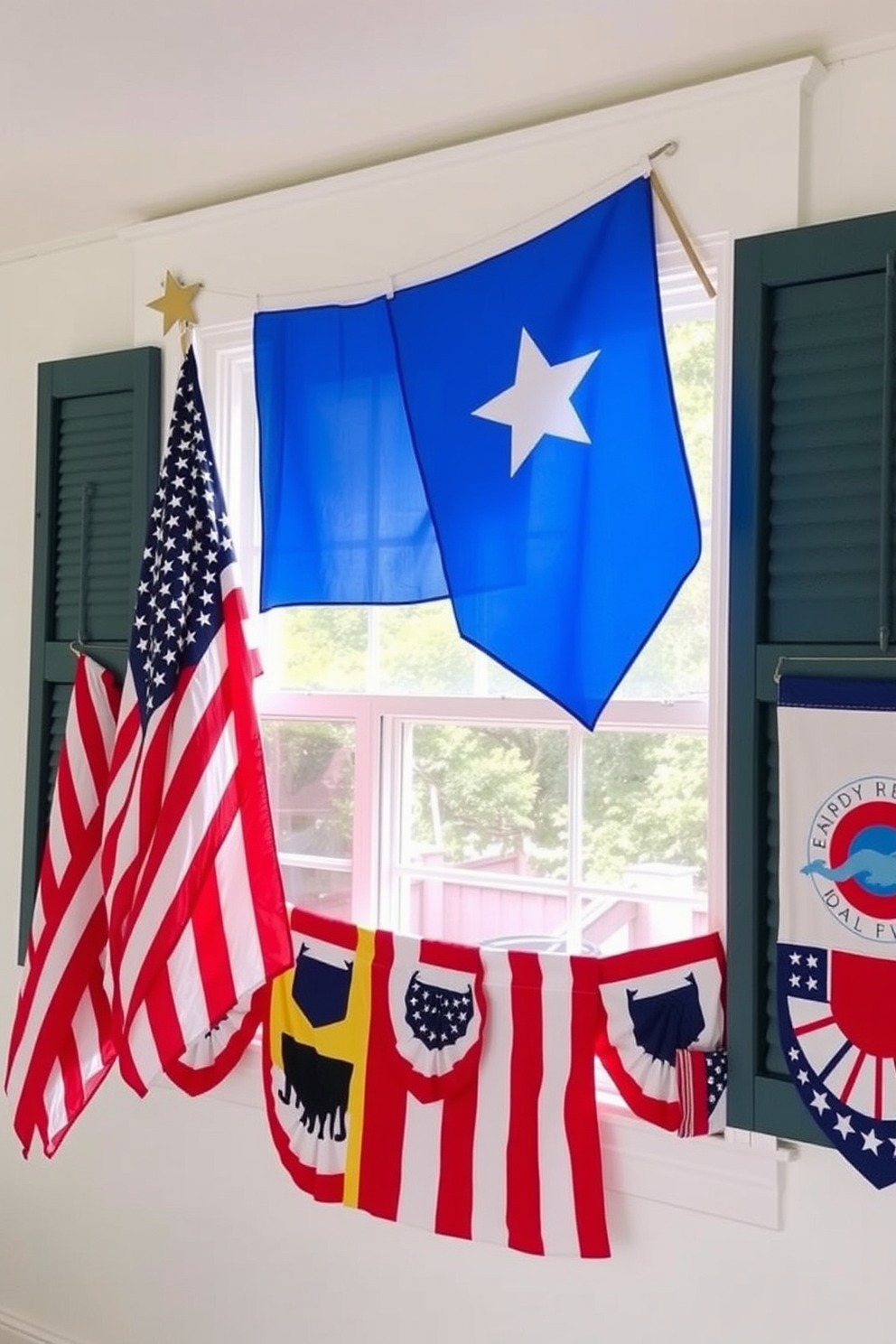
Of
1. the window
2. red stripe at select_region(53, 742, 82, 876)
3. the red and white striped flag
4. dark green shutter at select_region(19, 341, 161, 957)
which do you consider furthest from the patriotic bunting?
dark green shutter at select_region(19, 341, 161, 957)

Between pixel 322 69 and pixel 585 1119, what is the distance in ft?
5.80

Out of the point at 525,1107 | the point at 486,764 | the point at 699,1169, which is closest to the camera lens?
the point at 699,1169

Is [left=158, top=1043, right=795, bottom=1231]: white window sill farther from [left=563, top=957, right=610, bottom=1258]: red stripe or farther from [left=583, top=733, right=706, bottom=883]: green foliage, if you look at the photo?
[left=583, top=733, right=706, bottom=883]: green foliage

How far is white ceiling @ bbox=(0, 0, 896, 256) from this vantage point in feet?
6.13

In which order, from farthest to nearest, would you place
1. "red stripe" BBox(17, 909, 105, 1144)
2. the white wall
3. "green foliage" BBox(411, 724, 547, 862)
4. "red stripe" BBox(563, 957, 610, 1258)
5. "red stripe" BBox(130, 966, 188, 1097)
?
"red stripe" BBox(17, 909, 105, 1144) → "green foliage" BBox(411, 724, 547, 862) → "red stripe" BBox(130, 966, 188, 1097) → "red stripe" BBox(563, 957, 610, 1258) → the white wall

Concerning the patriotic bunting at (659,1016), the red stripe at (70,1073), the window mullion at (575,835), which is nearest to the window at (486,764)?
the window mullion at (575,835)

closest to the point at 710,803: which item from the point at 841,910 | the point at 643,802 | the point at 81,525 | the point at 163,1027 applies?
the point at 643,802

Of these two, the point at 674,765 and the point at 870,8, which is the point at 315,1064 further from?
the point at 870,8

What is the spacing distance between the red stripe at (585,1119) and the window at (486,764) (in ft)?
0.47

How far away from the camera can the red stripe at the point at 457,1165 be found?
7.27 feet

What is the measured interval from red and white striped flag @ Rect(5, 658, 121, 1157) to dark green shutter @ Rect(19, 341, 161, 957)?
7.6 inches

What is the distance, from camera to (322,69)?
2.04m

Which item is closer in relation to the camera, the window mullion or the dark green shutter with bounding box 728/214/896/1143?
the dark green shutter with bounding box 728/214/896/1143

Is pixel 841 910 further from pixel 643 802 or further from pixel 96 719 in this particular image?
pixel 96 719
